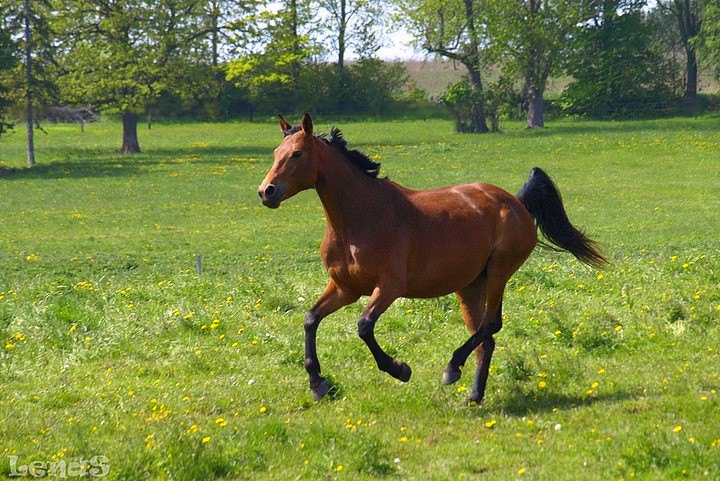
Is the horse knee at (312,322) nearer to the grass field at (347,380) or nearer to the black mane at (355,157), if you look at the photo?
the grass field at (347,380)

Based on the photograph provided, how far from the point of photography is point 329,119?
71.0 metres

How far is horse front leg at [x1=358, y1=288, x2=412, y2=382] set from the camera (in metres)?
8.01

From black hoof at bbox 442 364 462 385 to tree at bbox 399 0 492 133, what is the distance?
53594 mm

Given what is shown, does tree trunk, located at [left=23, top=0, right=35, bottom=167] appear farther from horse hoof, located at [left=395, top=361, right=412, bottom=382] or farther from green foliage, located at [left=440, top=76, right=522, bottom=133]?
horse hoof, located at [left=395, top=361, right=412, bottom=382]

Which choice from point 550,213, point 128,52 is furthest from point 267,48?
point 550,213

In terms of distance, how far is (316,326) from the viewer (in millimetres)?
8328

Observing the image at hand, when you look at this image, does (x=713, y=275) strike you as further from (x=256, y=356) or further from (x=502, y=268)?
(x=256, y=356)

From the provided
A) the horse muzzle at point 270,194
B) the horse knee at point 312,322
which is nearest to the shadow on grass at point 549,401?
the horse knee at point 312,322

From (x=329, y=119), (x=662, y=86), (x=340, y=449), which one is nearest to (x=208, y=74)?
(x=329, y=119)

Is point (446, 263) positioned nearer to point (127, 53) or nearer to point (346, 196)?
point (346, 196)

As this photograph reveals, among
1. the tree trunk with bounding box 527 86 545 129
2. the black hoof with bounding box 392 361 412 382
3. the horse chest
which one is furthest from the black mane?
the tree trunk with bounding box 527 86 545 129

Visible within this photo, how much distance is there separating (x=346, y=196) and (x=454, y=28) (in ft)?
180

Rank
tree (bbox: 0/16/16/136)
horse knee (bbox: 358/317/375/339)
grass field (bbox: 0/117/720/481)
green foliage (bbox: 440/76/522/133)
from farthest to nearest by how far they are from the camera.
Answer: green foliage (bbox: 440/76/522/133)
tree (bbox: 0/16/16/136)
horse knee (bbox: 358/317/375/339)
grass field (bbox: 0/117/720/481)

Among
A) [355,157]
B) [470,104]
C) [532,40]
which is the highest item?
[532,40]
